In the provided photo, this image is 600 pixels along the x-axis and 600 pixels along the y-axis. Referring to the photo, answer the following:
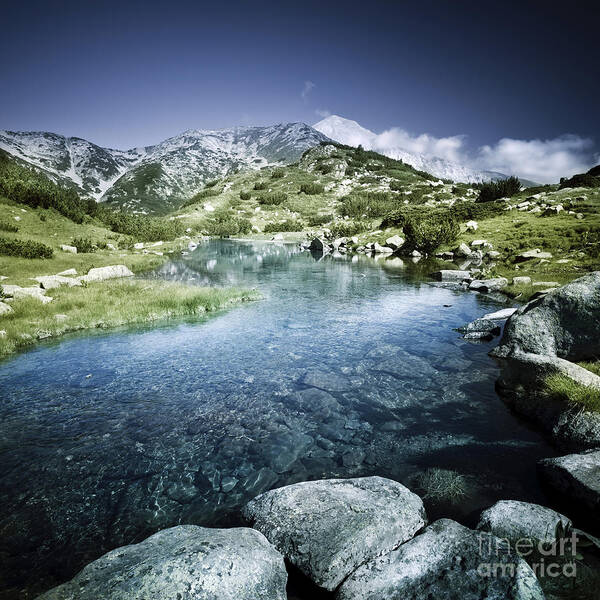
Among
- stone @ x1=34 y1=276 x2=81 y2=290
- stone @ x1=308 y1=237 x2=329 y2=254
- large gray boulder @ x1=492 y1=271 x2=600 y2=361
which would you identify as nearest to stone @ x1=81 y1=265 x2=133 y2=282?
stone @ x1=34 y1=276 x2=81 y2=290

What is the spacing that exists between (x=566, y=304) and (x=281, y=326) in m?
13.7

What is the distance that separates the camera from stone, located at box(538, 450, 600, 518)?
5875mm

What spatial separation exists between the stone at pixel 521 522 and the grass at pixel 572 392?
412 cm

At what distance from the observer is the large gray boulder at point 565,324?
1148cm

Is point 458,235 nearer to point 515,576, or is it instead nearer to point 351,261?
point 351,261

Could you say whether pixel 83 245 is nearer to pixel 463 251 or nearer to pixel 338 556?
pixel 338 556

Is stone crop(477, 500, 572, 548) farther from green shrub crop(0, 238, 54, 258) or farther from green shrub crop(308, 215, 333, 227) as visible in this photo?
green shrub crop(308, 215, 333, 227)

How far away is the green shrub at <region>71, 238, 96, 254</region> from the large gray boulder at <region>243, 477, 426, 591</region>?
4805 centimetres

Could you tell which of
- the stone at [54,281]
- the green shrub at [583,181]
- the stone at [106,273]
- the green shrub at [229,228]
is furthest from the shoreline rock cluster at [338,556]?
the green shrub at [229,228]

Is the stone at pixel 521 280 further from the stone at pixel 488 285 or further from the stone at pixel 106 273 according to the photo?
the stone at pixel 106 273

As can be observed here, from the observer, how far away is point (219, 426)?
401 inches

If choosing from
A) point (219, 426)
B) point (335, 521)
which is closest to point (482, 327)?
point (219, 426)

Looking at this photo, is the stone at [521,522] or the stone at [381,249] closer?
the stone at [521,522]
